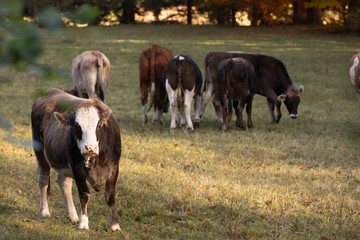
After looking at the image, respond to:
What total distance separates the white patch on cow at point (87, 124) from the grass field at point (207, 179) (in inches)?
17.4

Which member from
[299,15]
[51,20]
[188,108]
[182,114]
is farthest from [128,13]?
[51,20]

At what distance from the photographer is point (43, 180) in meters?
6.65

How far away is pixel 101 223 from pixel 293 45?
86.5 ft

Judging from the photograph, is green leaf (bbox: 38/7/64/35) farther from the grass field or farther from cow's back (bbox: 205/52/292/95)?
cow's back (bbox: 205/52/292/95)

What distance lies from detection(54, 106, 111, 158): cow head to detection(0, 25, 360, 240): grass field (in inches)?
16.1

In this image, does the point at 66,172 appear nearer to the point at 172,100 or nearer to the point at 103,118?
the point at 103,118

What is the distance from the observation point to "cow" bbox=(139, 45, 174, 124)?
1352 cm

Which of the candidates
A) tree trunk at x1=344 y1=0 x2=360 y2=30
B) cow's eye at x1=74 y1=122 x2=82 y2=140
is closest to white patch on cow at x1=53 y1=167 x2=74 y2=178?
cow's eye at x1=74 y1=122 x2=82 y2=140

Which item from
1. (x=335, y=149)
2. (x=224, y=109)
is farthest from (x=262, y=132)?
(x=335, y=149)

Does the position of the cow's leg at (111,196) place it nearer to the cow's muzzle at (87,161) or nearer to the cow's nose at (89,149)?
the cow's muzzle at (87,161)

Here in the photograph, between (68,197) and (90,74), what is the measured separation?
7.10 meters

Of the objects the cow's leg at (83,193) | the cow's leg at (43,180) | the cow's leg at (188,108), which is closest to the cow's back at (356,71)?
the cow's leg at (188,108)

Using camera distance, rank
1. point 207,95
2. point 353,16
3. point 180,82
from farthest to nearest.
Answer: point 353,16
point 207,95
point 180,82

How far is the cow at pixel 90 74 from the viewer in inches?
517
